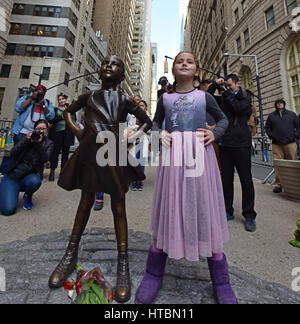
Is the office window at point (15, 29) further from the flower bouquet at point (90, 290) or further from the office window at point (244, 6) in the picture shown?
the flower bouquet at point (90, 290)

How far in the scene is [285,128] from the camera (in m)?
5.03

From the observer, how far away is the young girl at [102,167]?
1.51 meters

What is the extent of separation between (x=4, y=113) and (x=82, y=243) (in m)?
32.5

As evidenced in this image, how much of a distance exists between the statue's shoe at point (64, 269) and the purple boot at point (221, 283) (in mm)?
1146

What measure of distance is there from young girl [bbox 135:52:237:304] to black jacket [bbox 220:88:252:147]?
1.54 meters

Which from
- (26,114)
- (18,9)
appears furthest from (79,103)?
(18,9)

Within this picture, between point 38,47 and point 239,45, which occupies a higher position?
point 38,47

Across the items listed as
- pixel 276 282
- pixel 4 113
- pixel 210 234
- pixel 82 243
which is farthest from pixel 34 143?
pixel 4 113

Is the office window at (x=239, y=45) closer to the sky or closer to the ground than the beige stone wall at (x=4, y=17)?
closer to the sky

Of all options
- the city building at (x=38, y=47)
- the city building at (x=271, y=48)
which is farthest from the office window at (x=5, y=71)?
the city building at (x=271, y=48)

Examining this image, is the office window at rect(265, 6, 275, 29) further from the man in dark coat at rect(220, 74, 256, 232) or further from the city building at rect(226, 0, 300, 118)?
the man in dark coat at rect(220, 74, 256, 232)

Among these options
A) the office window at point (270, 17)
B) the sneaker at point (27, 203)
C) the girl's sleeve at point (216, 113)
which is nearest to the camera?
the girl's sleeve at point (216, 113)

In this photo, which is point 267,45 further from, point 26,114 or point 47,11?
point 47,11

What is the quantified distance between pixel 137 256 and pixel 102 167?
107cm
